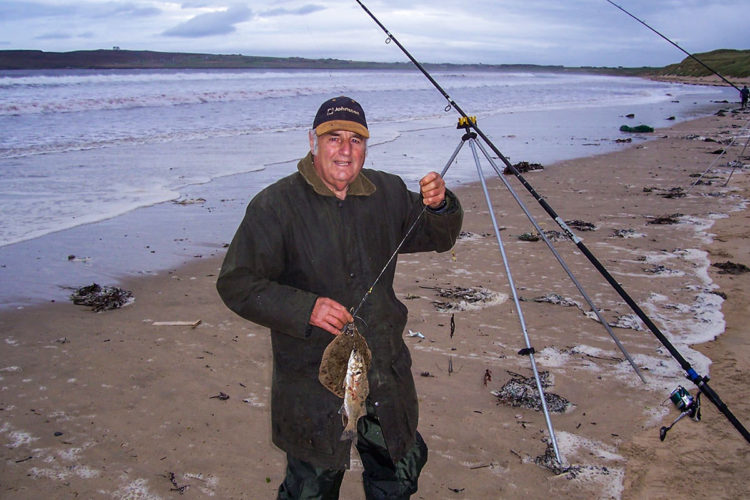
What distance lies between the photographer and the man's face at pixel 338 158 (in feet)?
8.31

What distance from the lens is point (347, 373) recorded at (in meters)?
2.50

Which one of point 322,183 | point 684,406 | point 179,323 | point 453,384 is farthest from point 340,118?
point 179,323

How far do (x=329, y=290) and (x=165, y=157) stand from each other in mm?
14098

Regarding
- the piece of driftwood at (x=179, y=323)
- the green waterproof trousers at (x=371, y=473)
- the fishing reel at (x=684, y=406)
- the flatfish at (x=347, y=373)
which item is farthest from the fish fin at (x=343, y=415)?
the piece of driftwood at (x=179, y=323)

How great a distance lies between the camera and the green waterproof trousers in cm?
256

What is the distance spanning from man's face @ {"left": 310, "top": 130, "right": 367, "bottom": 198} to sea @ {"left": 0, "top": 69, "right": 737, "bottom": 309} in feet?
16.3

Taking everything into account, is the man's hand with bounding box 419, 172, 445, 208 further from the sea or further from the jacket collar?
the sea

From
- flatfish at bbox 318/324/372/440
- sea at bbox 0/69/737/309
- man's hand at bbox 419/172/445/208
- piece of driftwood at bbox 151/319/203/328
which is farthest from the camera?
sea at bbox 0/69/737/309

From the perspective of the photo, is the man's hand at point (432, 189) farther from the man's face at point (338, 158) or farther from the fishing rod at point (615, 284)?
the fishing rod at point (615, 284)

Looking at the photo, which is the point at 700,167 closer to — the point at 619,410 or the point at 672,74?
the point at 619,410

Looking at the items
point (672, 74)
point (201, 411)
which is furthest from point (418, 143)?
point (672, 74)

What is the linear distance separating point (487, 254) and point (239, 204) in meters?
4.75

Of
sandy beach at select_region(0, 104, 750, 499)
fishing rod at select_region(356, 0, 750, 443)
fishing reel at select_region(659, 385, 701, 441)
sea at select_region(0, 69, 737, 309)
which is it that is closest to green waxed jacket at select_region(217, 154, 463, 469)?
fishing rod at select_region(356, 0, 750, 443)

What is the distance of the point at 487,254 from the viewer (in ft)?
25.6
